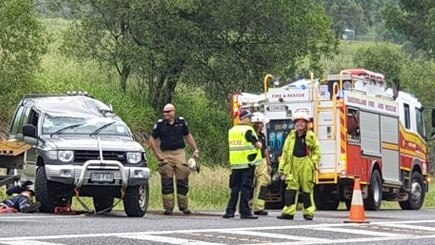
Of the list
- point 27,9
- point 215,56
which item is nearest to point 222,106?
point 215,56

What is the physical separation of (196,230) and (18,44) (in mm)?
17095

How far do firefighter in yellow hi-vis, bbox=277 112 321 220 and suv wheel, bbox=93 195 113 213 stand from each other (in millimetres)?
2954

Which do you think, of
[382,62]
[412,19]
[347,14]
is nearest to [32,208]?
[412,19]

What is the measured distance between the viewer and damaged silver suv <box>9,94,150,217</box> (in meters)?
16.6

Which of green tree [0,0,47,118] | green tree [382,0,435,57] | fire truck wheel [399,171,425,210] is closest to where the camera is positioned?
fire truck wheel [399,171,425,210]

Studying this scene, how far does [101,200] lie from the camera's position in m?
18.2

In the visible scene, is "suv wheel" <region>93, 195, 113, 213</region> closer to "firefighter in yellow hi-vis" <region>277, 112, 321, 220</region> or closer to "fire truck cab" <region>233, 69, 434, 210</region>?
"firefighter in yellow hi-vis" <region>277, 112, 321, 220</region>

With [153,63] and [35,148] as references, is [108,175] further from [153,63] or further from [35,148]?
[153,63]

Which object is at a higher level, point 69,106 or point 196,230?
point 69,106

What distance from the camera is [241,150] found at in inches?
678

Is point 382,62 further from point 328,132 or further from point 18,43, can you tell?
point 328,132

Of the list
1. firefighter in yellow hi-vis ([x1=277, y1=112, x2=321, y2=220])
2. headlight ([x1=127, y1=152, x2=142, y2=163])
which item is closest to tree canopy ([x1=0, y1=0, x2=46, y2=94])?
headlight ([x1=127, y1=152, x2=142, y2=163])

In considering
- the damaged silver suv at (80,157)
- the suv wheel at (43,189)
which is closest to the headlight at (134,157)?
the damaged silver suv at (80,157)

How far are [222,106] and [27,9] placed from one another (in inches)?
503
